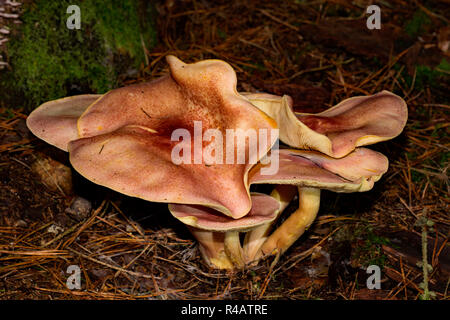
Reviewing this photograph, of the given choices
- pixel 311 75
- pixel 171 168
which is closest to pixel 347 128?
pixel 171 168

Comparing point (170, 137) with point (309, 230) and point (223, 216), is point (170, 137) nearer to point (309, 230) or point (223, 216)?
point (223, 216)

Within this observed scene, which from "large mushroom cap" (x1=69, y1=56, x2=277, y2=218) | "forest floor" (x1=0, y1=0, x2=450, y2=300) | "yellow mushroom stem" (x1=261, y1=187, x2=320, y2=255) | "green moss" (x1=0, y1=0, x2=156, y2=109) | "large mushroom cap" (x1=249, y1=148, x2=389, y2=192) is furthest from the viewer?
"green moss" (x1=0, y1=0, x2=156, y2=109)

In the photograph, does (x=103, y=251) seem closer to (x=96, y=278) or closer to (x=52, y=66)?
(x=96, y=278)

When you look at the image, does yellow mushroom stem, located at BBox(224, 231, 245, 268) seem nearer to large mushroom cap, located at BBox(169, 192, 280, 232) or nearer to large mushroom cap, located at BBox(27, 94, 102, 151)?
large mushroom cap, located at BBox(169, 192, 280, 232)

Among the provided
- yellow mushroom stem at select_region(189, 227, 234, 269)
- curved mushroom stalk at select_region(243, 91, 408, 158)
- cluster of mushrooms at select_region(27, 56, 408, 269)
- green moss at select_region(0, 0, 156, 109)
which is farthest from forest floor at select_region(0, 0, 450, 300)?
curved mushroom stalk at select_region(243, 91, 408, 158)

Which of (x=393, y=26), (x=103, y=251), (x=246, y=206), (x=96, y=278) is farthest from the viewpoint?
(x=393, y=26)

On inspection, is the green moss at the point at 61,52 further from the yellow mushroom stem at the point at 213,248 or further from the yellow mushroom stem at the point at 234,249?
the yellow mushroom stem at the point at 234,249
